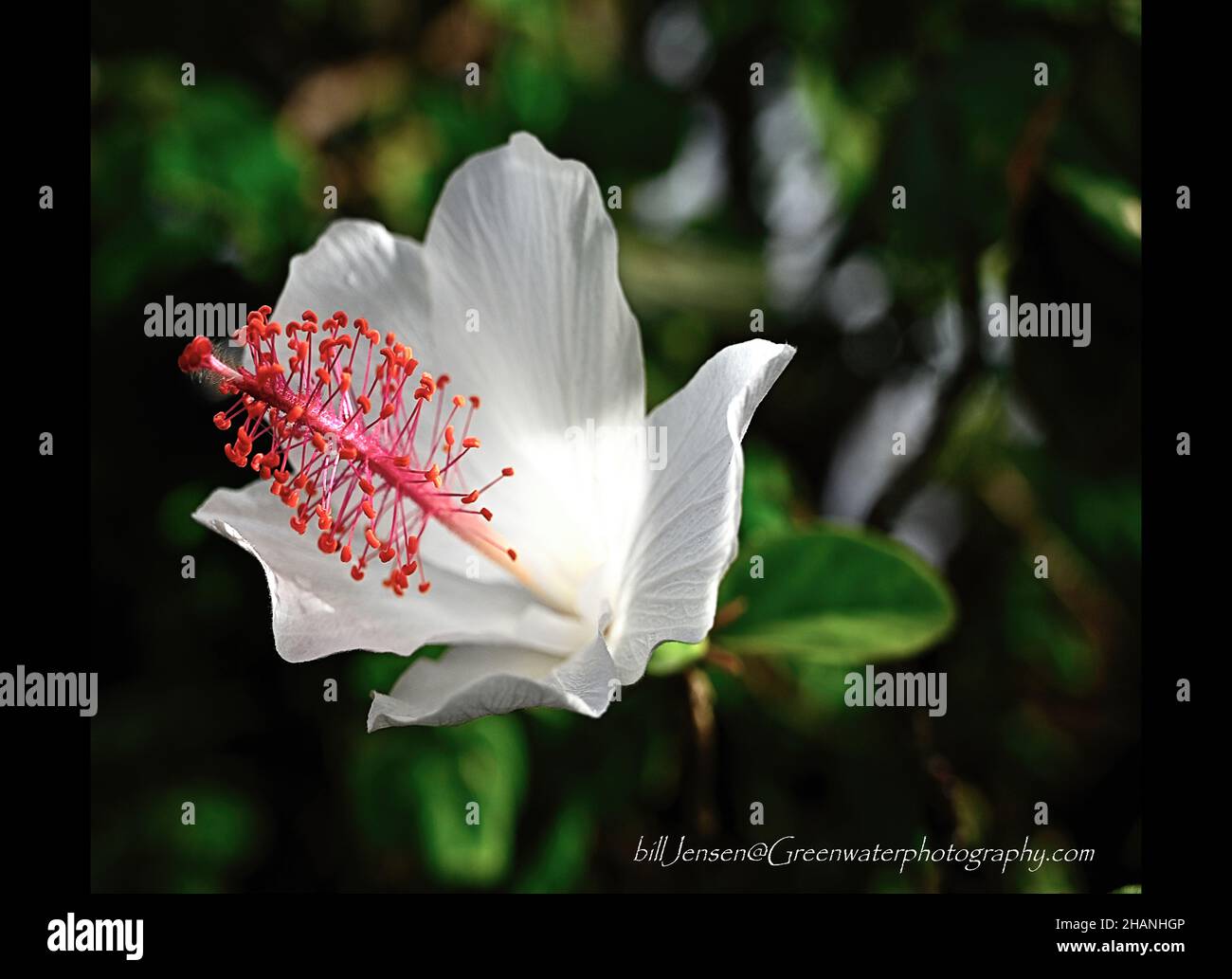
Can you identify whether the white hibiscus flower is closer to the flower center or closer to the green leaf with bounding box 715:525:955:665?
the flower center

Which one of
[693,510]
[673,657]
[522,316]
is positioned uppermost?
[522,316]

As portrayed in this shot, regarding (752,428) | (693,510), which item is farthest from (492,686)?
(752,428)

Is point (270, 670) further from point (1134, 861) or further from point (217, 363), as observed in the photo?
point (1134, 861)

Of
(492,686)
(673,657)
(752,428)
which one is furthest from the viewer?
(752,428)

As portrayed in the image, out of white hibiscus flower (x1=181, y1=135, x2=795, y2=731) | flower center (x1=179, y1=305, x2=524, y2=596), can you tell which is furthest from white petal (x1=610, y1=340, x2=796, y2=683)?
flower center (x1=179, y1=305, x2=524, y2=596)

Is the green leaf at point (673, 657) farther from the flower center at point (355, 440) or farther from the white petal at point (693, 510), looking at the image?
the flower center at point (355, 440)

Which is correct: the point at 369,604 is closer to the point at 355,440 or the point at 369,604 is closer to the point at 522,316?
the point at 355,440
